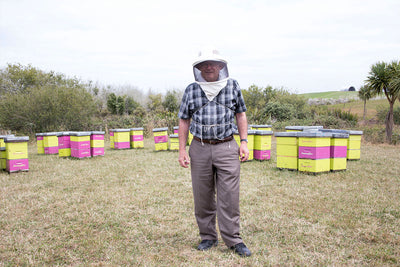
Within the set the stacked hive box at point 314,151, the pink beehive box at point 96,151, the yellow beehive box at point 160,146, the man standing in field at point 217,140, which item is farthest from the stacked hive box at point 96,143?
the man standing in field at point 217,140

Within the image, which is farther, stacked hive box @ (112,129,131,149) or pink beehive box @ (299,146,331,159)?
stacked hive box @ (112,129,131,149)

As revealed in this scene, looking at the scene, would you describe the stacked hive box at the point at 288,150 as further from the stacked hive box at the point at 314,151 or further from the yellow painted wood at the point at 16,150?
the yellow painted wood at the point at 16,150

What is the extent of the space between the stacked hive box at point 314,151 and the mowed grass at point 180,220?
0.22m

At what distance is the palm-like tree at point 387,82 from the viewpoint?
38.1 feet

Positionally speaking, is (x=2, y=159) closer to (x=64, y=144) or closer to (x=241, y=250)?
(x=64, y=144)

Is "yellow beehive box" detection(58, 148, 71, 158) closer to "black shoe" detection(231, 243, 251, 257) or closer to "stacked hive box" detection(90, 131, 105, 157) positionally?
"stacked hive box" detection(90, 131, 105, 157)

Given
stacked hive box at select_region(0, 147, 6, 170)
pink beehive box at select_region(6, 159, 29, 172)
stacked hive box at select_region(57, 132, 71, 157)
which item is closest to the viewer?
pink beehive box at select_region(6, 159, 29, 172)

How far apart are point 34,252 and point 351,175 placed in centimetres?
534

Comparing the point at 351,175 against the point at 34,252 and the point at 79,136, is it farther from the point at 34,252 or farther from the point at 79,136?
the point at 79,136

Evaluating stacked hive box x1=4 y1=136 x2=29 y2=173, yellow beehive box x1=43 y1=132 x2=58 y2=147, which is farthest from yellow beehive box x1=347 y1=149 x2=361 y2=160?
yellow beehive box x1=43 y1=132 x2=58 y2=147

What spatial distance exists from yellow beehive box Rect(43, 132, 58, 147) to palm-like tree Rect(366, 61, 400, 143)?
1260 centimetres

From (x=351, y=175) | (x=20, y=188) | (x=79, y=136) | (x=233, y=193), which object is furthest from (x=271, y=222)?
(x=79, y=136)

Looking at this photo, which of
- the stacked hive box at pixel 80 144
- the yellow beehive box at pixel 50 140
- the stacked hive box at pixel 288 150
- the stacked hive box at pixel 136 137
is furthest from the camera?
the stacked hive box at pixel 136 137

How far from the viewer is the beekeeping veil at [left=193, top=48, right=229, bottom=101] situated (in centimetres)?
225
